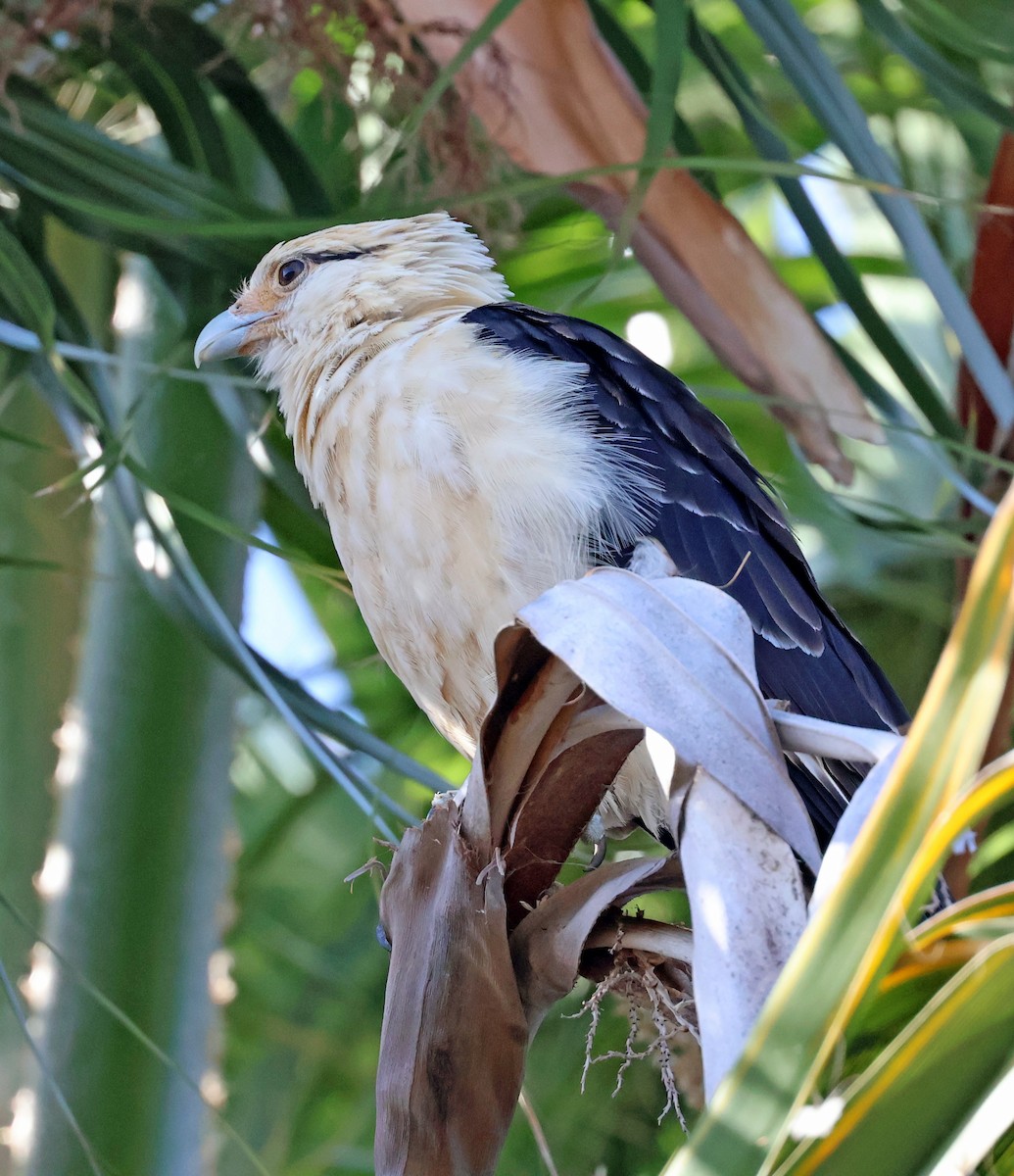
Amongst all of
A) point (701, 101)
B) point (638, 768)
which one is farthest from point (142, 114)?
point (638, 768)

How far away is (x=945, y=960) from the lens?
0.59 metres

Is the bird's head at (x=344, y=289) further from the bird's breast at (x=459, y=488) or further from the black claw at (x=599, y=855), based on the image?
the black claw at (x=599, y=855)

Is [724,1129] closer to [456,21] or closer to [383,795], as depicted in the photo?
[383,795]

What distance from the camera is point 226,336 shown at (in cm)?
200

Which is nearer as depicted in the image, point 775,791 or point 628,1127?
point 775,791

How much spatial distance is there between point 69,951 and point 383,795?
0.53m

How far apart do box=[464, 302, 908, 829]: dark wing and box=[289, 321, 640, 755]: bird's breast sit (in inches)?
2.2

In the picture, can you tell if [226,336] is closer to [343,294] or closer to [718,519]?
[343,294]

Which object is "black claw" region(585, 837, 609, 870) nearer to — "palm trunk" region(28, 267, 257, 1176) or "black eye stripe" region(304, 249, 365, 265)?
"palm trunk" region(28, 267, 257, 1176)

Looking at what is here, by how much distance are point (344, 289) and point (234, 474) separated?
58cm

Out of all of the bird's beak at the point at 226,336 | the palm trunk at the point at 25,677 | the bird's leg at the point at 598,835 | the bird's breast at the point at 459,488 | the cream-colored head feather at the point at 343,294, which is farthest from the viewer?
the palm trunk at the point at 25,677

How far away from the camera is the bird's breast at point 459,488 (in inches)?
61.3

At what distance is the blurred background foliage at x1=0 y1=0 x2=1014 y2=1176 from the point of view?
1.92 metres

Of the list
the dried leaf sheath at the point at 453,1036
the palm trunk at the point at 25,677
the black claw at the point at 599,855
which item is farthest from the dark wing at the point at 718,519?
the palm trunk at the point at 25,677
